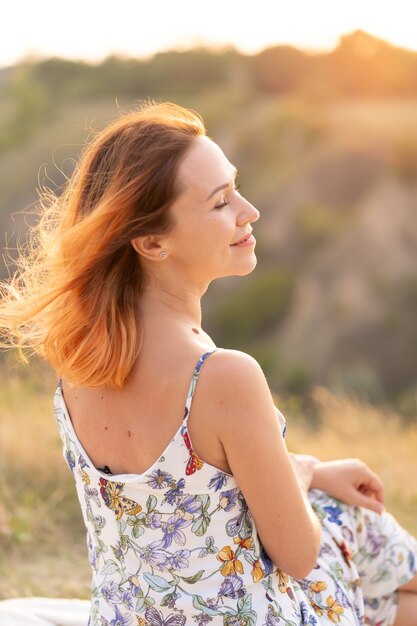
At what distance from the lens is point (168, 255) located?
5.93ft

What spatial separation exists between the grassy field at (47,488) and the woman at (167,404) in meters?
1.40

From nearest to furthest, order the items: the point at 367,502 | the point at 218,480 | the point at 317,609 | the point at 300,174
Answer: the point at 218,480 → the point at 317,609 → the point at 367,502 → the point at 300,174

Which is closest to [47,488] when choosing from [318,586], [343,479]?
[343,479]

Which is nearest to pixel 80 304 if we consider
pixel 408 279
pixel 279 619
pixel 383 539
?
pixel 279 619

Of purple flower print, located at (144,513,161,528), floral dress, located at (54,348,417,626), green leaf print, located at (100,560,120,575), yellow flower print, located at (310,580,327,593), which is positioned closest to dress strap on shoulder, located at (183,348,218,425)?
floral dress, located at (54,348,417,626)

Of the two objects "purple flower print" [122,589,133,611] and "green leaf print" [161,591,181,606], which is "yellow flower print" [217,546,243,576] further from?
"purple flower print" [122,589,133,611]

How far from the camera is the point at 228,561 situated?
5.73 feet

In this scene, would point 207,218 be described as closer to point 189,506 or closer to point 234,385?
point 234,385

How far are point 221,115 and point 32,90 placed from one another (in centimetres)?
714

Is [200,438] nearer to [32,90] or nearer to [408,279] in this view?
[408,279]

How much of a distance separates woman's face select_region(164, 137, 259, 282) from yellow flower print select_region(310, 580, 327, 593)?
2.33 ft

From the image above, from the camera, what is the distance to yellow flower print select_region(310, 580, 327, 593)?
1946 millimetres

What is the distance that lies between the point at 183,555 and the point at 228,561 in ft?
0.30

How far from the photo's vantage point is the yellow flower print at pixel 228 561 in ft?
5.71
